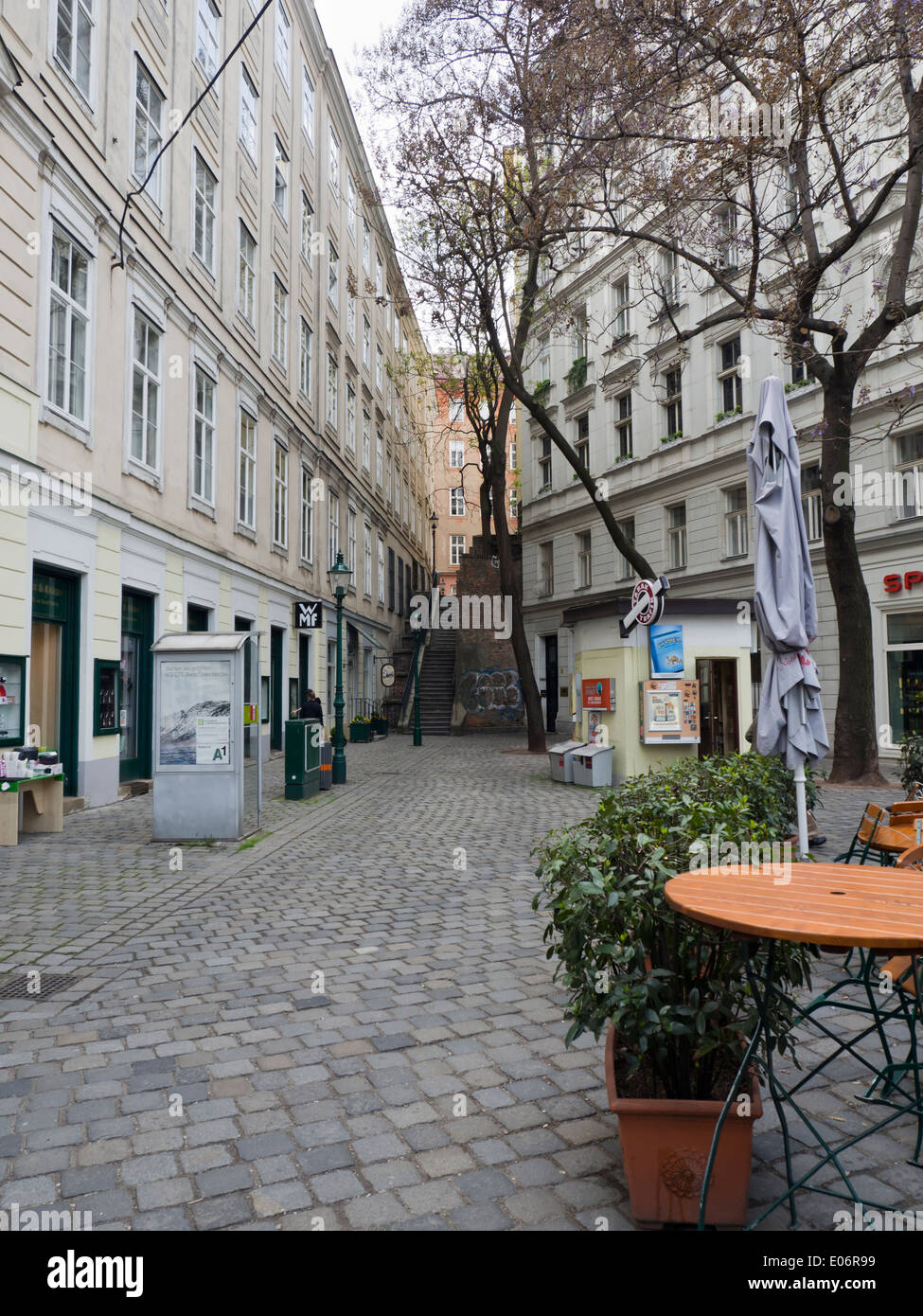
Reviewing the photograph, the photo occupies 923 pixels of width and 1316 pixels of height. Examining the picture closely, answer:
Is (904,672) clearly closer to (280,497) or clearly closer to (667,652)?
(667,652)

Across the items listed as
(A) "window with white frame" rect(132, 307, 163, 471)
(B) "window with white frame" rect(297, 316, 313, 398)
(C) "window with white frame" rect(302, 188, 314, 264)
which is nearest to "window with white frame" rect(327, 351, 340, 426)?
(B) "window with white frame" rect(297, 316, 313, 398)

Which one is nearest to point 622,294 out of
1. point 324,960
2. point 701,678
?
point 701,678

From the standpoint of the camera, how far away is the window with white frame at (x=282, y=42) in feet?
69.6

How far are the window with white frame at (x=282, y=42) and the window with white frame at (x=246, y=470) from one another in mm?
9597

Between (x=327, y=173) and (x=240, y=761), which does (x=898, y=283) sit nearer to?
(x=240, y=761)

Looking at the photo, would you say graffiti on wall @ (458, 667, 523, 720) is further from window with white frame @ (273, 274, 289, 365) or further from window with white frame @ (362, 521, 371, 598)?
window with white frame @ (273, 274, 289, 365)

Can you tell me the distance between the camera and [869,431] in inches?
717

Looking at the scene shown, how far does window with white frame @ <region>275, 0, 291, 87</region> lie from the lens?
21.2m

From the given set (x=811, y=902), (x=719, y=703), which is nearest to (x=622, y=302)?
(x=719, y=703)

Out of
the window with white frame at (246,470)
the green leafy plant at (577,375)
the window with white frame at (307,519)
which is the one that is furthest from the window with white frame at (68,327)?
the green leafy plant at (577,375)

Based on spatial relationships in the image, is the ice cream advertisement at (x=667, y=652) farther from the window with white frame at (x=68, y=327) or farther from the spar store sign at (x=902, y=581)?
the window with white frame at (x=68, y=327)

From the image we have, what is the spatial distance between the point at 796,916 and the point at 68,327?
11987mm

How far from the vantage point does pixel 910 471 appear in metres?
17.2
